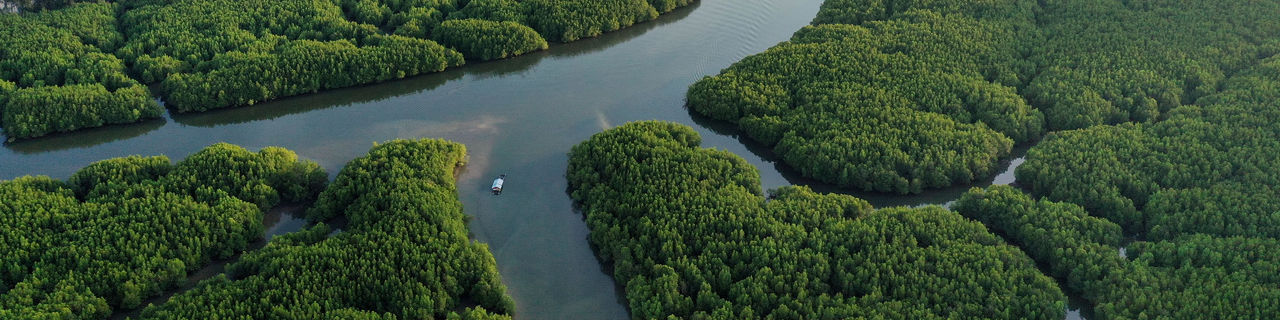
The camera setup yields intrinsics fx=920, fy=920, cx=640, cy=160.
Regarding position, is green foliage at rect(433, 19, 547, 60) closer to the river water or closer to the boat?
the river water

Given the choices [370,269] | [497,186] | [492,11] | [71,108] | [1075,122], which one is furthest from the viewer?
[492,11]

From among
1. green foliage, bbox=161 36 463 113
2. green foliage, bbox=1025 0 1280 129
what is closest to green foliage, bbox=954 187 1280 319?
green foliage, bbox=1025 0 1280 129

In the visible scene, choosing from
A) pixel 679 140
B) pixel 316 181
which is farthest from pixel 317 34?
pixel 679 140

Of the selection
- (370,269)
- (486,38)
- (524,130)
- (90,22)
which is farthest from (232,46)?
(370,269)

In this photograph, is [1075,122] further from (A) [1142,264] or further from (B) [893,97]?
(A) [1142,264]

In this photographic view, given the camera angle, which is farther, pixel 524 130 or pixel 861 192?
pixel 524 130
